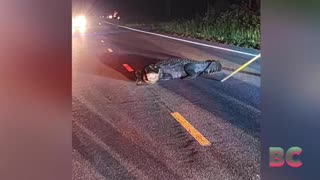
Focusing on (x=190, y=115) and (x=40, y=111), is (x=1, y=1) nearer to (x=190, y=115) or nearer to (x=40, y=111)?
(x=40, y=111)

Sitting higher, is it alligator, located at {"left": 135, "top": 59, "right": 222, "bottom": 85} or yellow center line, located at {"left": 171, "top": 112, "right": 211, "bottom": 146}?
alligator, located at {"left": 135, "top": 59, "right": 222, "bottom": 85}

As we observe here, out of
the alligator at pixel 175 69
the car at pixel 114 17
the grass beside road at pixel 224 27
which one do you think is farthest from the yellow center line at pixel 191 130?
the car at pixel 114 17

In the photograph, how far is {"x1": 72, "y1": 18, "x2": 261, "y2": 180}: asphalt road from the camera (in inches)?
A: 78.5

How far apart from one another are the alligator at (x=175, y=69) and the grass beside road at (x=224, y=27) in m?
0.15

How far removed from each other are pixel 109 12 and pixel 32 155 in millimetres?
792

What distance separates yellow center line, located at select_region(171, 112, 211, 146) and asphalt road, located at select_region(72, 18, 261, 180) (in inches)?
0.6

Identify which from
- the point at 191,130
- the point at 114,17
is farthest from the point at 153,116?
the point at 114,17

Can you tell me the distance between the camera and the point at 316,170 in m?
2.22

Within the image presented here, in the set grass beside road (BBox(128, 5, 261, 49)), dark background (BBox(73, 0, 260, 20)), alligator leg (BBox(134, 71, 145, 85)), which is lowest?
alligator leg (BBox(134, 71, 145, 85))

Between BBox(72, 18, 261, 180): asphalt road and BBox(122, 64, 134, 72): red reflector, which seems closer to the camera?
BBox(72, 18, 261, 180): asphalt road

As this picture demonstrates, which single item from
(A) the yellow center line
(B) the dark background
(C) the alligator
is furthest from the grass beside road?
(A) the yellow center line

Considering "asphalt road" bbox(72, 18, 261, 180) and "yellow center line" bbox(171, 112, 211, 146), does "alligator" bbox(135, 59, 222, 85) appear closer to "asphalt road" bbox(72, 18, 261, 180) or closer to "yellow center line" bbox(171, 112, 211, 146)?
"asphalt road" bbox(72, 18, 261, 180)

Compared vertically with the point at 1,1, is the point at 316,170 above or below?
below

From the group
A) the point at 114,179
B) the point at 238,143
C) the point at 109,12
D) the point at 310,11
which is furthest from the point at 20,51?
the point at 310,11
